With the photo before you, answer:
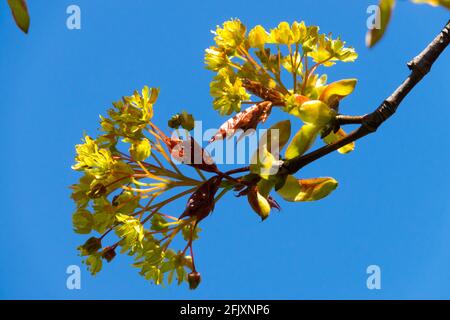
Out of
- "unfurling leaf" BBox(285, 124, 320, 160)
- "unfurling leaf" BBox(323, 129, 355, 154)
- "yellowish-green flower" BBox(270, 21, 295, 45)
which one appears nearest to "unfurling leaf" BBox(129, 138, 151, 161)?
"unfurling leaf" BBox(285, 124, 320, 160)

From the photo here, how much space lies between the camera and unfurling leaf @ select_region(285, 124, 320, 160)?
1.90 meters

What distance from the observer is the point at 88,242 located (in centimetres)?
211

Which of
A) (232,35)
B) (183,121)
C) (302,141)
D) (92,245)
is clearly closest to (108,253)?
(92,245)

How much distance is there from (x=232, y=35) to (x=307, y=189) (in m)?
0.72

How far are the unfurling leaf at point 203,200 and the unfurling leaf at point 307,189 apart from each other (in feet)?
0.87

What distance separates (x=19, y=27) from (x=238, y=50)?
1.28 m

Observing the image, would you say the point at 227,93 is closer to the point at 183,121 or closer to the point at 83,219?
the point at 183,121

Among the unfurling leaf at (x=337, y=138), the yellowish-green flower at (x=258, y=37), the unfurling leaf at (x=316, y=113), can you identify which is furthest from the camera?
the unfurling leaf at (x=337, y=138)

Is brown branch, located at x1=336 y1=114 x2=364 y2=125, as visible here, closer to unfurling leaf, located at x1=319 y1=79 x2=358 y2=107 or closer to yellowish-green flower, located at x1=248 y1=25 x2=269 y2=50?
unfurling leaf, located at x1=319 y1=79 x2=358 y2=107

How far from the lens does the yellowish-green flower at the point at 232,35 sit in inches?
→ 84.3

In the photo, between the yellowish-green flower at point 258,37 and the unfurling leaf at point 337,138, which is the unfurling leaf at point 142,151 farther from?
the unfurling leaf at point 337,138

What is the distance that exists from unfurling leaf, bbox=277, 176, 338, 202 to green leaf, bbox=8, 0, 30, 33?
49.5 inches

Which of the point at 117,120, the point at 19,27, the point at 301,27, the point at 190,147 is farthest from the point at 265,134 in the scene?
the point at 19,27

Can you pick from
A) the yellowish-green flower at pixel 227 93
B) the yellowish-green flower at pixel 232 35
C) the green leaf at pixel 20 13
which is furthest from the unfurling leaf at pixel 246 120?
the green leaf at pixel 20 13
